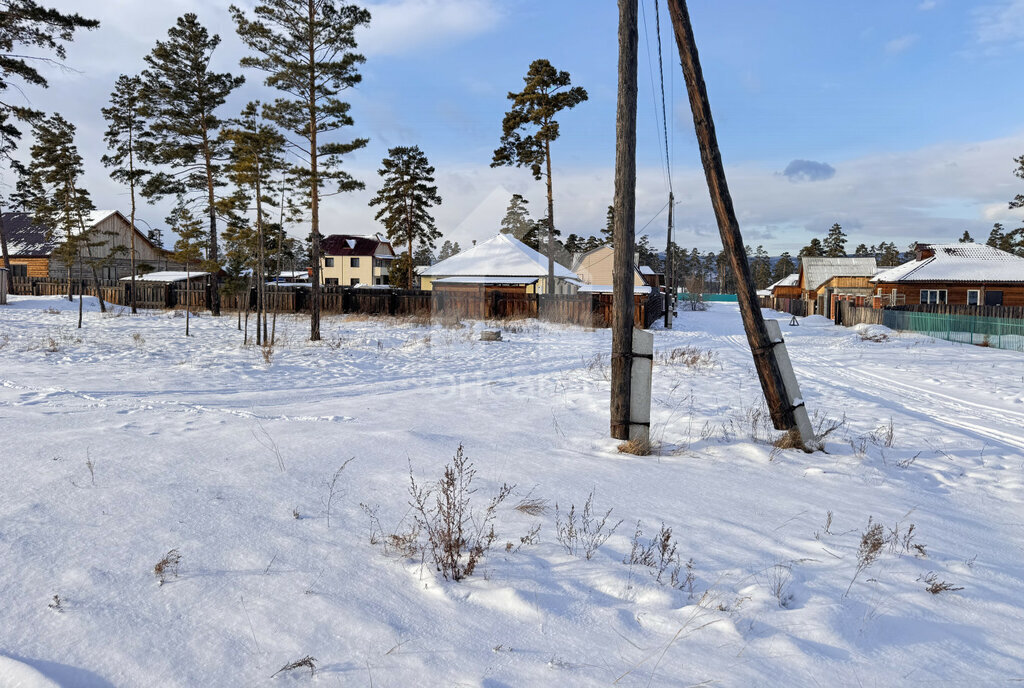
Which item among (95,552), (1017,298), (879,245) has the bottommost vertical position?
(95,552)

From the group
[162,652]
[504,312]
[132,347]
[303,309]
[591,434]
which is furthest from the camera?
[303,309]

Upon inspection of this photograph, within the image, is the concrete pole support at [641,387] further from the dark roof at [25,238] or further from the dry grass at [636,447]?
the dark roof at [25,238]

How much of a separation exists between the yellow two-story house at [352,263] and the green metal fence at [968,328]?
178 ft

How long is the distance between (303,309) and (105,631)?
3510cm

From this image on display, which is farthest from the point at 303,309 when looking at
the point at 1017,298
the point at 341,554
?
the point at 1017,298

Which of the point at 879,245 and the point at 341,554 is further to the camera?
the point at 879,245

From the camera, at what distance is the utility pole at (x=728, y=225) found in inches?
252

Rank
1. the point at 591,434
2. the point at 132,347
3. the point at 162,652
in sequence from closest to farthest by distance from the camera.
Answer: the point at 162,652, the point at 591,434, the point at 132,347

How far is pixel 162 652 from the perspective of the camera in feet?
8.04

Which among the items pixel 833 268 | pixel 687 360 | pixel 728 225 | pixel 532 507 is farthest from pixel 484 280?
pixel 833 268

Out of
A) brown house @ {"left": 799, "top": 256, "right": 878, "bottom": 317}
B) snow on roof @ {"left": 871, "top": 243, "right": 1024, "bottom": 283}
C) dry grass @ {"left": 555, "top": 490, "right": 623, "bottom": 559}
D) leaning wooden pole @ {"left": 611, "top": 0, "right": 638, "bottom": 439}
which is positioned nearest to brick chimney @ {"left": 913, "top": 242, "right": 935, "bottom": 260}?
snow on roof @ {"left": 871, "top": 243, "right": 1024, "bottom": 283}

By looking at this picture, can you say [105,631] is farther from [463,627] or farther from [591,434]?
[591,434]

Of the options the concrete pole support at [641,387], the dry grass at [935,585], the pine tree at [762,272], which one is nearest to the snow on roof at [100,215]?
the concrete pole support at [641,387]

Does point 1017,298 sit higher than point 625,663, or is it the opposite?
point 1017,298
